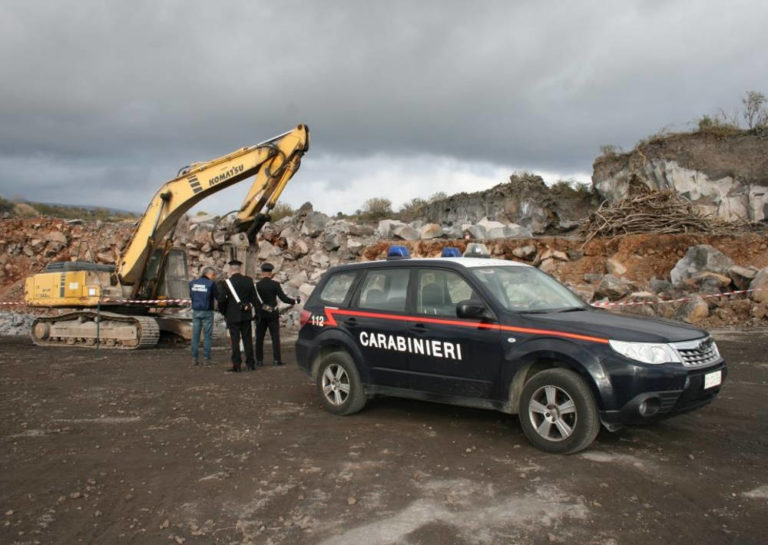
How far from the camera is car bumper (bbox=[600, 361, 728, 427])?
526 cm

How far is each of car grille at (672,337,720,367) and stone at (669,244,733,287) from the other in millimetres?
11733

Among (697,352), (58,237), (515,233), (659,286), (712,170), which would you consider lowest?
(697,352)

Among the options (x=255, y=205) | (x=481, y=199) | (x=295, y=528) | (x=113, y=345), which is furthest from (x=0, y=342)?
(x=481, y=199)

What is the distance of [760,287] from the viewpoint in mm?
14891

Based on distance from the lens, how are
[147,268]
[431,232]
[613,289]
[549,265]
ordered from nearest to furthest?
[147,268], [613,289], [549,265], [431,232]

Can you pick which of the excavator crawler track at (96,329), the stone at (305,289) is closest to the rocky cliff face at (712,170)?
the stone at (305,289)

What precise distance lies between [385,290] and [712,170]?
22509 millimetres

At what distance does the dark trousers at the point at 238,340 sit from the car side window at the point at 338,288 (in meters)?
3.46

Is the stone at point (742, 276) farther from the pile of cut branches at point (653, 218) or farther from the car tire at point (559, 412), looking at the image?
the car tire at point (559, 412)

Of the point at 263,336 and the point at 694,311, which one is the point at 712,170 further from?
the point at 263,336

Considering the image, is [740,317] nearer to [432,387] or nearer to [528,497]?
[432,387]

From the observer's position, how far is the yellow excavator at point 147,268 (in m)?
14.3

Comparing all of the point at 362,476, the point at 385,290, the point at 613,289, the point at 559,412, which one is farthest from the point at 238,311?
the point at 613,289

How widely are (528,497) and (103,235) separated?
29459 mm
